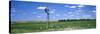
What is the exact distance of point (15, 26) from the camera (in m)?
1.40

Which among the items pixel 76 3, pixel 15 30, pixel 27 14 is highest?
pixel 76 3

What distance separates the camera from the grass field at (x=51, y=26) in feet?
4.66

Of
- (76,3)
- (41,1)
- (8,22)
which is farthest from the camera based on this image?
(76,3)

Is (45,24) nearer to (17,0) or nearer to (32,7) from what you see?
(32,7)

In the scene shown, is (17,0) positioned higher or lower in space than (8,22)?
higher

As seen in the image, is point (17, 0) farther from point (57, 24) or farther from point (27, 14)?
point (57, 24)

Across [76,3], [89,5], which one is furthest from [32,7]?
[89,5]

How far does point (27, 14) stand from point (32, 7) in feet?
0.27

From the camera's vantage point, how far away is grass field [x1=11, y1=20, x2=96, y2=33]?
1421 mm

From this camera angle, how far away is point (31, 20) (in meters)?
1.46

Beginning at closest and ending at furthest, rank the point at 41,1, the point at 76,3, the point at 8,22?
the point at 8,22 → the point at 41,1 → the point at 76,3

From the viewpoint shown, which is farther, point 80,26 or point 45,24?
point 80,26

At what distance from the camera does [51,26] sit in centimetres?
153
